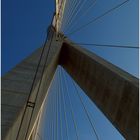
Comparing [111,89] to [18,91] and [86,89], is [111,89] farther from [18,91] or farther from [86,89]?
[18,91]

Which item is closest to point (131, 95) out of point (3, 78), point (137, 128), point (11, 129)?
point (137, 128)

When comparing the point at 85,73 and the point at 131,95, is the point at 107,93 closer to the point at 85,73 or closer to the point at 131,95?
the point at 131,95

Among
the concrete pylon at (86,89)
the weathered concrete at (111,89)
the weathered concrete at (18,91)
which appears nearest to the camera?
the weathered concrete at (111,89)

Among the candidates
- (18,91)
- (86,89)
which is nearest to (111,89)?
(86,89)

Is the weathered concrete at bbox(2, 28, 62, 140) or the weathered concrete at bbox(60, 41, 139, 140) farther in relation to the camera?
the weathered concrete at bbox(2, 28, 62, 140)

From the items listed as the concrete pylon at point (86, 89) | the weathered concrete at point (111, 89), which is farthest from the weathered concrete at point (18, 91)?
the weathered concrete at point (111, 89)

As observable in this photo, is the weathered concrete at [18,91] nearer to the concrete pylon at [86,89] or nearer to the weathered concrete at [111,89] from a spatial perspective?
the concrete pylon at [86,89]

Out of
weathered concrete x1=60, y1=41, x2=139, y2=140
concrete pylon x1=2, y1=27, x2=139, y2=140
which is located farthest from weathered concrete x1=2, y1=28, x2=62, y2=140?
weathered concrete x1=60, y1=41, x2=139, y2=140

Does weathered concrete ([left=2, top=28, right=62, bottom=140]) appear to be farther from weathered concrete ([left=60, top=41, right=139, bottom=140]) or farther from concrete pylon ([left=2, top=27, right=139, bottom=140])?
weathered concrete ([left=60, top=41, right=139, bottom=140])

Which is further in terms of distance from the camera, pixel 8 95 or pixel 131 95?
pixel 8 95
